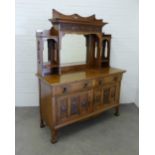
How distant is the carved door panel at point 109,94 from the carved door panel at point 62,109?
699 mm

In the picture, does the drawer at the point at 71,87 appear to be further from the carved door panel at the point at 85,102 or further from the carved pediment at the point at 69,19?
the carved pediment at the point at 69,19

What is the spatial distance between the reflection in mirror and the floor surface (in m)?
1.01

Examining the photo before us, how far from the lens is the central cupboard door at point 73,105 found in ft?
6.64

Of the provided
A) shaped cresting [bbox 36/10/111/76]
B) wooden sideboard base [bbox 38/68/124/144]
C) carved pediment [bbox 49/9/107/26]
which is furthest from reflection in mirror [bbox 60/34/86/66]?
wooden sideboard base [bbox 38/68/124/144]

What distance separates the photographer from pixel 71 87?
6.66 ft

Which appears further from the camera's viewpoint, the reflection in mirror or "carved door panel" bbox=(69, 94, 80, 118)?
the reflection in mirror

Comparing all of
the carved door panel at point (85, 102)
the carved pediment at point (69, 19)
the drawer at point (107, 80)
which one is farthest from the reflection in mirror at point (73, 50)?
the carved door panel at point (85, 102)

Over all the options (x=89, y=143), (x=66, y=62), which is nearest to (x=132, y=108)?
(x=89, y=143)

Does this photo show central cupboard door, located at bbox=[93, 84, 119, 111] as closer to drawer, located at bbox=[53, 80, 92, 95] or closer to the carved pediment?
drawer, located at bbox=[53, 80, 92, 95]

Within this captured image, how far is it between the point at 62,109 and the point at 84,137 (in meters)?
0.54

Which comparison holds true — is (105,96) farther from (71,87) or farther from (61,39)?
(61,39)

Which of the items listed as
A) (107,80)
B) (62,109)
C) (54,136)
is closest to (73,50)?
(107,80)

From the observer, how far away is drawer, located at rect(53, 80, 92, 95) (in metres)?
1.93

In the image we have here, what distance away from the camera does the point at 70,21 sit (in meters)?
2.22
